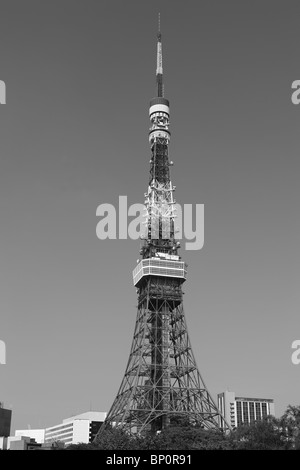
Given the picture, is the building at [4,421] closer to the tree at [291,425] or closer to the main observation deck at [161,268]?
the main observation deck at [161,268]

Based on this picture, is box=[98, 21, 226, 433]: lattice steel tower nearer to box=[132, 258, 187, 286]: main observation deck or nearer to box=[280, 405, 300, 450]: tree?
box=[132, 258, 187, 286]: main observation deck

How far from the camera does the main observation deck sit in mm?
113312

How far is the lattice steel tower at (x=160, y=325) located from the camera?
10338 centimetres

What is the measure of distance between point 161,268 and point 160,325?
10.9 m

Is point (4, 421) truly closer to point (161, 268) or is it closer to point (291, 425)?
point (161, 268)

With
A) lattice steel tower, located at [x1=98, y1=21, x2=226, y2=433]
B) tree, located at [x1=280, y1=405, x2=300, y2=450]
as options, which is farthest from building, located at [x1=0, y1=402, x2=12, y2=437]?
tree, located at [x1=280, y1=405, x2=300, y2=450]

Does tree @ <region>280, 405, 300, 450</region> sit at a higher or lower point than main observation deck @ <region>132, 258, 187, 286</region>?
lower

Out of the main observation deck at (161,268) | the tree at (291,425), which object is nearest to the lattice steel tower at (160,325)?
the main observation deck at (161,268)

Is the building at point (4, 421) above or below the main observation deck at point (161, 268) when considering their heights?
below

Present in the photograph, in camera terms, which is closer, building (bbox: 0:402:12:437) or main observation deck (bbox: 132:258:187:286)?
building (bbox: 0:402:12:437)

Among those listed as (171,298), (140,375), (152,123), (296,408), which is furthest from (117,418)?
(152,123)

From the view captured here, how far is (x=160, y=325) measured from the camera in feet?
372
